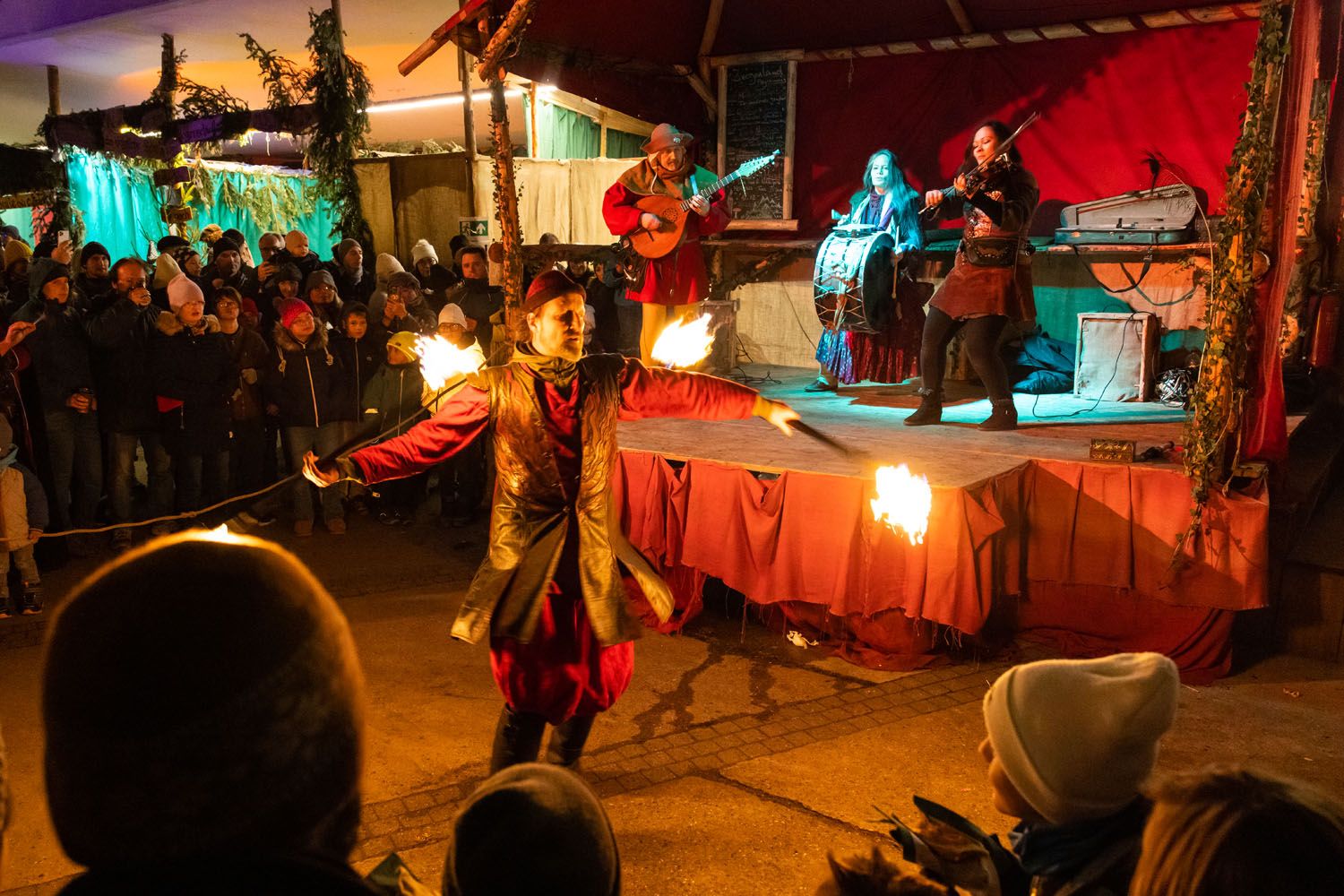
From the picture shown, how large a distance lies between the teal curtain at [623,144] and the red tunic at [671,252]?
16.0ft

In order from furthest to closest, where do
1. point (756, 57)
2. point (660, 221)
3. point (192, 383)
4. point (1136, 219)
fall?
point (756, 57) < point (1136, 219) < point (660, 221) < point (192, 383)

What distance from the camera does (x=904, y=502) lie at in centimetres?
494

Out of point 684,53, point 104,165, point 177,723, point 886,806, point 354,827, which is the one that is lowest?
point 886,806

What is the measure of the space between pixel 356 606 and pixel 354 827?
560 centimetres

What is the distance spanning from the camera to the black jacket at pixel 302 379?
310 inches

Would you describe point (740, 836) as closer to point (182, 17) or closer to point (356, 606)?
point (356, 606)

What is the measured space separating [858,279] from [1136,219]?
2.47 metres

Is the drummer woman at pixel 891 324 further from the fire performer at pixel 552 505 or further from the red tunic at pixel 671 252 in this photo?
the fire performer at pixel 552 505

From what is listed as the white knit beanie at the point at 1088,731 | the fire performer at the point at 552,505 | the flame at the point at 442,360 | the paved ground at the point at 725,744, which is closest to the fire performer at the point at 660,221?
the paved ground at the point at 725,744

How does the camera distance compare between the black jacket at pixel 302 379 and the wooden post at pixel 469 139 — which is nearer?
the black jacket at pixel 302 379

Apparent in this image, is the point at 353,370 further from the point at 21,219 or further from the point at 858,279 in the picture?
the point at 21,219

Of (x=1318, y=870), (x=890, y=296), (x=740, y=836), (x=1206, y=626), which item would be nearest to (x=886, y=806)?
(x=740, y=836)

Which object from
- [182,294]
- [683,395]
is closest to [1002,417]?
[683,395]

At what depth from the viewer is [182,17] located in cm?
1236
